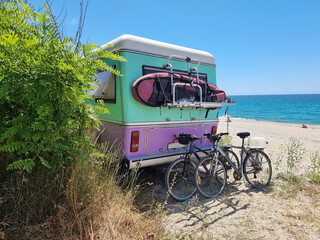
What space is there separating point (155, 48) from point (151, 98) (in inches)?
39.2

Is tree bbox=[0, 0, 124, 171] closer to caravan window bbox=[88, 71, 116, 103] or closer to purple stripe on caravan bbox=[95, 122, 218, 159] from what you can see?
purple stripe on caravan bbox=[95, 122, 218, 159]

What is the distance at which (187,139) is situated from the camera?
416 cm

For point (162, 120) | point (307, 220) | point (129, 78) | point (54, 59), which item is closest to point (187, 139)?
point (162, 120)

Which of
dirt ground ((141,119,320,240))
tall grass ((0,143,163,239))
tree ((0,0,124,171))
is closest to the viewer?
tree ((0,0,124,171))

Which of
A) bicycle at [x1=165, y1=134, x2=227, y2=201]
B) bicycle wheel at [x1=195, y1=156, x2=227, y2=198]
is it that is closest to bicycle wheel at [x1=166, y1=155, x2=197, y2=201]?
bicycle at [x1=165, y1=134, x2=227, y2=201]

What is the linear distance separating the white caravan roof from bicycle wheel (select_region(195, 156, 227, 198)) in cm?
215

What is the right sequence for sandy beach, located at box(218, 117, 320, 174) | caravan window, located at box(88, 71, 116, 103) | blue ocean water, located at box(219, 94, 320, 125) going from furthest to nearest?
blue ocean water, located at box(219, 94, 320, 125)
sandy beach, located at box(218, 117, 320, 174)
caravan window, located at box(88, 71, 116, 103)

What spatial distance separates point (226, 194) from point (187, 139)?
133 centimetres

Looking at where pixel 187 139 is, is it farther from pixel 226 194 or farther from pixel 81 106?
pixel 81 106

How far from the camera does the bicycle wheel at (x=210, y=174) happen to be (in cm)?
420

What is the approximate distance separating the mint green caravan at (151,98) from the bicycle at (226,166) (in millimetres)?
644

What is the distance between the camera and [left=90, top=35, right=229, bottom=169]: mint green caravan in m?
3.92

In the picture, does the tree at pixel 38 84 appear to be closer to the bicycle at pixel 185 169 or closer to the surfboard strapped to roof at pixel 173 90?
the surfboard strapped to roof at pixel 173 90

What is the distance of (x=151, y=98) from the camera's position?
4.00m
